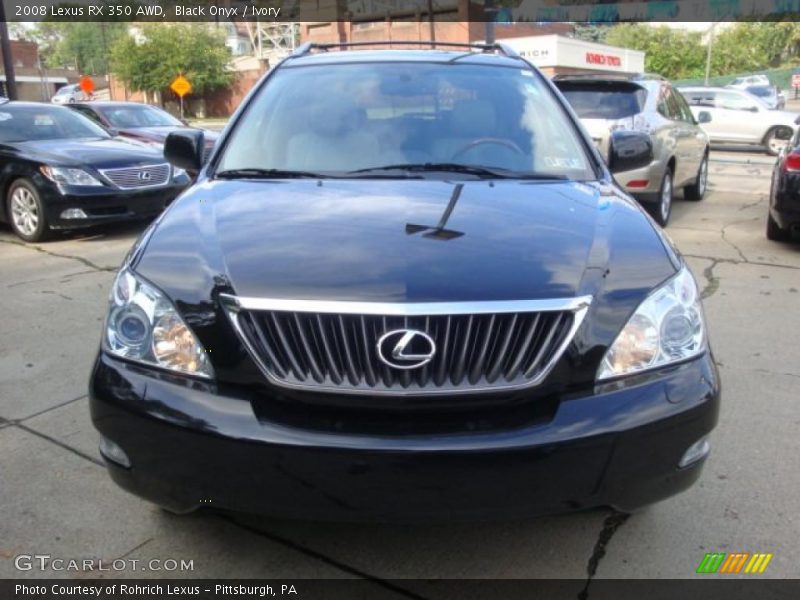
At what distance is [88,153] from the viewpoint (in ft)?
26.0

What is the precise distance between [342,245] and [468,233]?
409 mm

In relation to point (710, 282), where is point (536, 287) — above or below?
above

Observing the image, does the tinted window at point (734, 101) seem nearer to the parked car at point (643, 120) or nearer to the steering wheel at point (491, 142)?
the parked car at point (643, 120)

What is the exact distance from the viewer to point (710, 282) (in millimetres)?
6082

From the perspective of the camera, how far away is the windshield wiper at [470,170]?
10.2ft

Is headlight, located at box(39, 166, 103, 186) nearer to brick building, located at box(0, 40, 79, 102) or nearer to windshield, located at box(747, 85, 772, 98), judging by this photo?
windshield, located at box(747, 85, 772, 98)

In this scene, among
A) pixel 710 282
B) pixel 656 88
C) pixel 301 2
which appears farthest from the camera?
pixel 301 2

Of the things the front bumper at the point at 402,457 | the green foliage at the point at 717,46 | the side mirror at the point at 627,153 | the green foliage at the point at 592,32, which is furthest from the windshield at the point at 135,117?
the green foliage at the point at 592,32

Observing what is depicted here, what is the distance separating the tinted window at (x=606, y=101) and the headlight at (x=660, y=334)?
6.32 meters

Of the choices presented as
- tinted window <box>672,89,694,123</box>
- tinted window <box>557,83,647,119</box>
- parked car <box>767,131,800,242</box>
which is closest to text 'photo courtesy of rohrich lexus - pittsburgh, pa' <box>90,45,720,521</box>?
parked car <box>767,131,800,242</box>

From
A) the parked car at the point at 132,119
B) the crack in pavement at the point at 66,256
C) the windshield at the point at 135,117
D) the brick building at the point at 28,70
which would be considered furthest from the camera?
the brick building at the point at 28,70

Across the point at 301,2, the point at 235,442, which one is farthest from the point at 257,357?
the point at 301,2

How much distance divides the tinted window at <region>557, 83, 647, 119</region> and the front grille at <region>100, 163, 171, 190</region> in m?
4.49

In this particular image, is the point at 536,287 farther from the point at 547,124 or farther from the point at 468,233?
the point at 547,124
